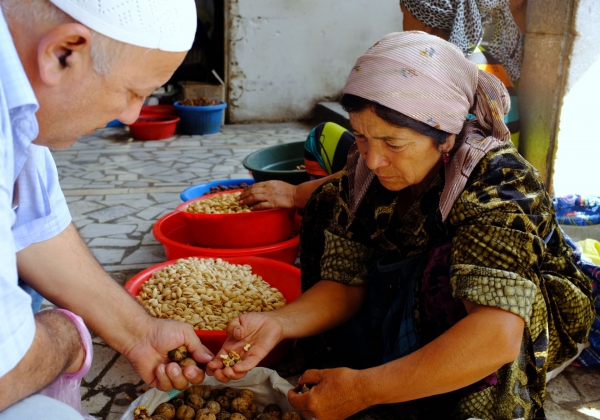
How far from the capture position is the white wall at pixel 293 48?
7703 millimetres

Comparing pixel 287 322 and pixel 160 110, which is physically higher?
pixel 287 322

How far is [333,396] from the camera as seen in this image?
1.66m

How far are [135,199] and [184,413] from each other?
3091 mm

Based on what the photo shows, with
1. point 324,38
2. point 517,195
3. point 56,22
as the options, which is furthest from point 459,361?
point 324,38

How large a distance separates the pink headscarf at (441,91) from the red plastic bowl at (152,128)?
218 inches

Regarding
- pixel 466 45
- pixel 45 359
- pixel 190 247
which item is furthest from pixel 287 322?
pixel 466 45

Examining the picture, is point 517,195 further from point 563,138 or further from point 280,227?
point 563,138

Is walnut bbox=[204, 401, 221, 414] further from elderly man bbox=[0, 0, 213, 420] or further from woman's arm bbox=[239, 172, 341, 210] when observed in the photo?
woman's arm bbox=[239, 172, 341, 210]

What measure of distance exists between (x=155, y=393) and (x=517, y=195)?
1.25 meters

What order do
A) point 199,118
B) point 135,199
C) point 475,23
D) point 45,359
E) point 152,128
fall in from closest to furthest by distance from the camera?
point 45,359 → point 475,23 → point 135,199 → point 152,128 → point 199,118

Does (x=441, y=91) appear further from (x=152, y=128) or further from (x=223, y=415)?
(x=152, y=128)

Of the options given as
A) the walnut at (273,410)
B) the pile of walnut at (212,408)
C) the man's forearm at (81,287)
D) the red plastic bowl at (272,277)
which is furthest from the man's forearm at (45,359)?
the red plastic bowl at (272,277)

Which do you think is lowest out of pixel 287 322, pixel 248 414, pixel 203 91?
pixel 203 91

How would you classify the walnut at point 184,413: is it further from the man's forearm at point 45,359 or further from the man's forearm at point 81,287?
the man's forearm at point 45,359
